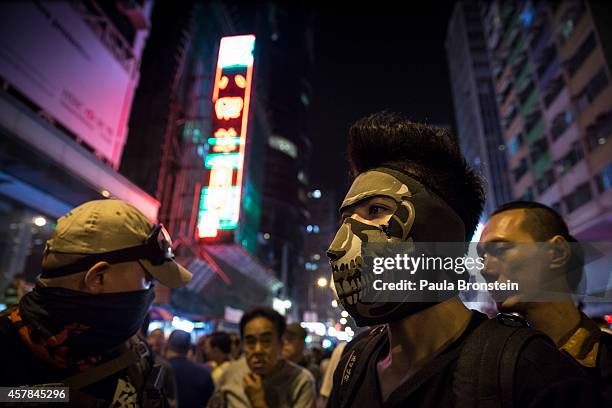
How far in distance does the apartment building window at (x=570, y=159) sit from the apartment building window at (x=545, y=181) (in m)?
1.77

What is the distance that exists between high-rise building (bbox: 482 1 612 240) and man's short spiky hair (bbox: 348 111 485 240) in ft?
72.1

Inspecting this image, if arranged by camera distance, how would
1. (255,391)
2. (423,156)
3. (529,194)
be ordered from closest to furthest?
(423,156) < (255,391) < (529,194)

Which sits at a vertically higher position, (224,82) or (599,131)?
(224,82)

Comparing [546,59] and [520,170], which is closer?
[546,59]

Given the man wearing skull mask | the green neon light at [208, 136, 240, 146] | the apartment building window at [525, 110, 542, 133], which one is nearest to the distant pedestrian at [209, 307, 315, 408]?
the man wearing skull mask

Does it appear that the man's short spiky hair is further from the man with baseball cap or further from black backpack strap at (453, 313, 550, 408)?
the man with baseball cap

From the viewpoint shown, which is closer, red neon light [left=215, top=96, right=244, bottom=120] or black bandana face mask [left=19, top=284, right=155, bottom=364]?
black bandana face mask [left=19, top=284, right=155, bottom=364]

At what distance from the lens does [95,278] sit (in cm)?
200

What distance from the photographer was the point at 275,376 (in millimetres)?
4160

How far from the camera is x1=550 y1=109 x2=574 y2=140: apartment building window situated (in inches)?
1008

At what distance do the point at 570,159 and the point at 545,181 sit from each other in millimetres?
5171

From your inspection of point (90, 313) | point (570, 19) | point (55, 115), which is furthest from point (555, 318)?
point (570, 19)

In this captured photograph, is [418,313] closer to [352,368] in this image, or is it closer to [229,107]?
[352,368]

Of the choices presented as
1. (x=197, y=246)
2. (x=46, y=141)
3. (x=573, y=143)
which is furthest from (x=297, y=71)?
(x=46, y=141)
